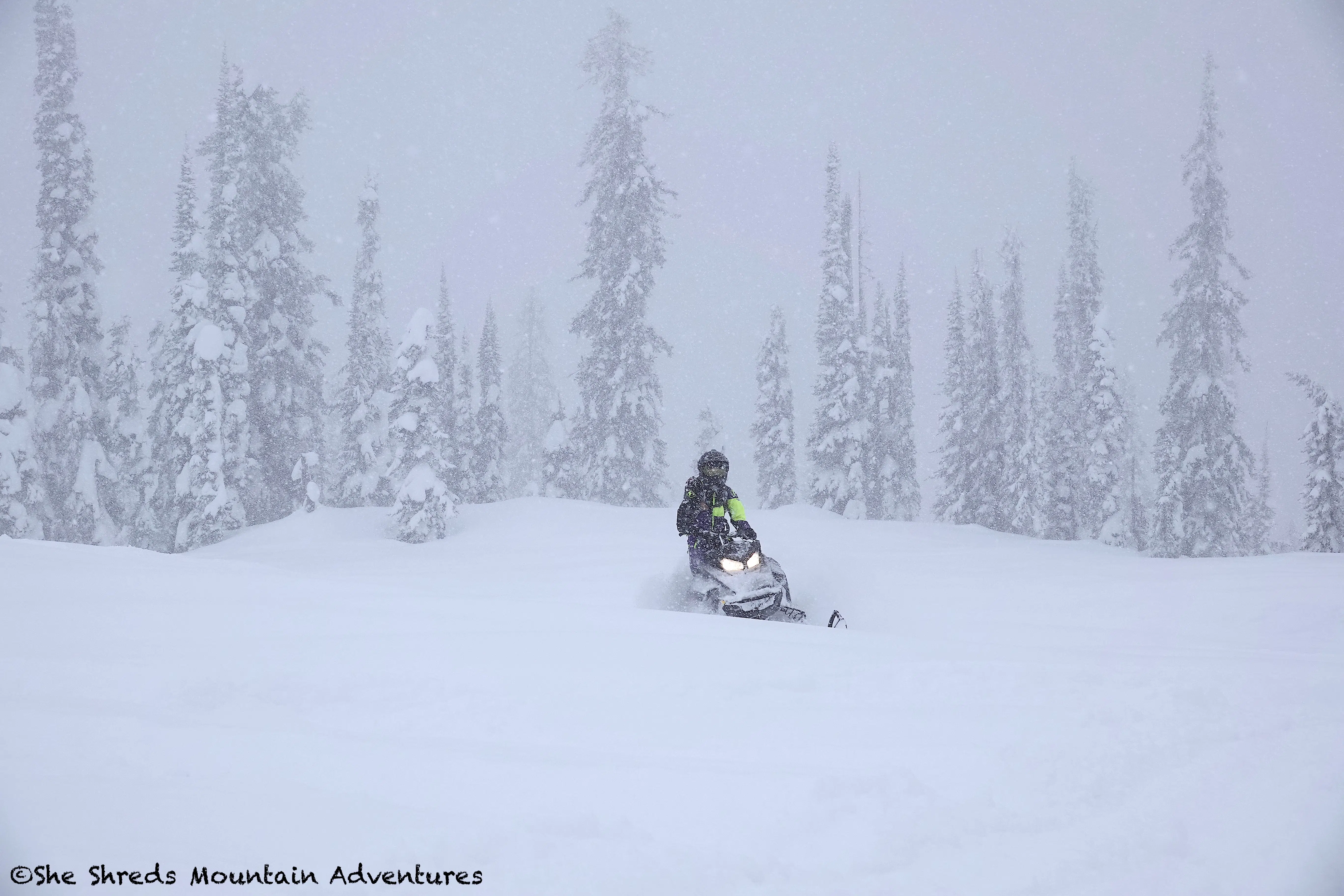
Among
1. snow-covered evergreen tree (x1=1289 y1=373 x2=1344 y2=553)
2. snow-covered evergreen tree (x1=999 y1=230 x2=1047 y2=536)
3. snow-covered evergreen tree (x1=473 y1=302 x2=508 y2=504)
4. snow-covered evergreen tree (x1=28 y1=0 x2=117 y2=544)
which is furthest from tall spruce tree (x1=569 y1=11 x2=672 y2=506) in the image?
snow-covered evergreen tree (x1=1289 y1=373 x2=1344 y2=553)

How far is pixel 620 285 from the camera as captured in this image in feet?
91.9

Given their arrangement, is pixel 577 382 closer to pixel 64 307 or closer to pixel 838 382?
pixel 838 382

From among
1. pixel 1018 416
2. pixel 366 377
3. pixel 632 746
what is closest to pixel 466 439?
pixel 366 377

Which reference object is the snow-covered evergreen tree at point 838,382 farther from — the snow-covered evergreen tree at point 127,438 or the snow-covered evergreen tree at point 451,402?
the snow-covered evergreen tree at point 127,438

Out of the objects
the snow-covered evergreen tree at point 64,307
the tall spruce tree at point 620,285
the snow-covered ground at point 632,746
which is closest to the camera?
the snow-covered ground at point 632,746

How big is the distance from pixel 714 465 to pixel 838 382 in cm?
2124

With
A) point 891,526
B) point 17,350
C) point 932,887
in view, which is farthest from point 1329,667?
point 17,350

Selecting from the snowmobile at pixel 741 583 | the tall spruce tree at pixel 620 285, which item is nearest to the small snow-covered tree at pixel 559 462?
the tall spruce tree at pixel 620 285

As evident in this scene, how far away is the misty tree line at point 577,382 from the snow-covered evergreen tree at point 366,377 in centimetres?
11

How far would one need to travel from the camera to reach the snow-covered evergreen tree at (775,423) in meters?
35.7

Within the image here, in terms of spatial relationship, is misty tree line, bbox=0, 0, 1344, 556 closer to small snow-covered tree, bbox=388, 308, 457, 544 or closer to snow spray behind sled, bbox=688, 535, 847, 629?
small snow-covered tree, bbox=388, 308, 457, 544

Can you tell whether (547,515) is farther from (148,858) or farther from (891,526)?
(148,858)

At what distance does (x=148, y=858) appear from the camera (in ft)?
11.2

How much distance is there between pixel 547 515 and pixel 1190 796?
18080mm
